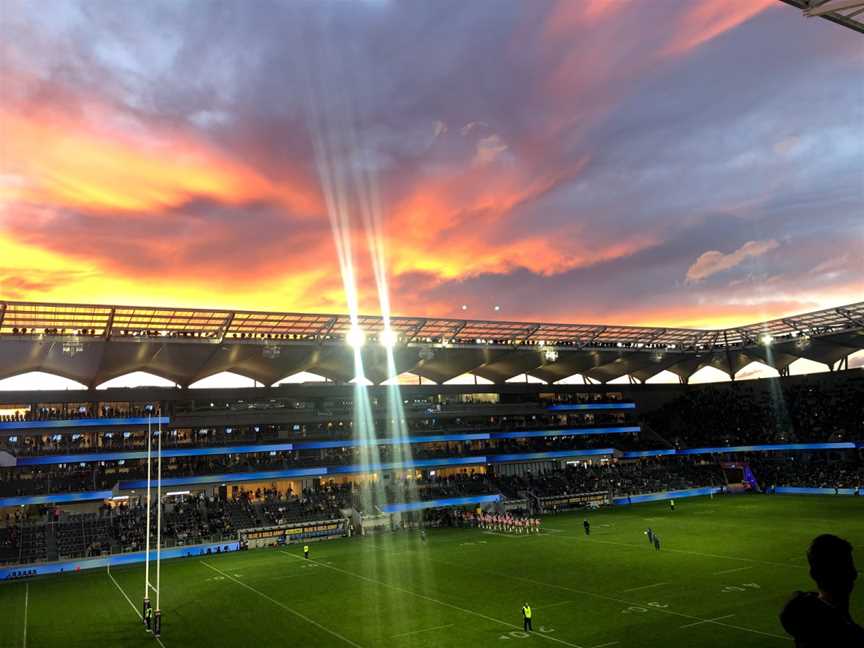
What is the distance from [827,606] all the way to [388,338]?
58830 mm

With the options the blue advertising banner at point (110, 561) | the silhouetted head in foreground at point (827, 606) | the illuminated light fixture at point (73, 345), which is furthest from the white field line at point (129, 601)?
the silhouetted head in foreground at point (827, 606)

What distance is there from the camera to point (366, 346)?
6681cm

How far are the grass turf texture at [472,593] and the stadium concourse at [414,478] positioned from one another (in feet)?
0.71

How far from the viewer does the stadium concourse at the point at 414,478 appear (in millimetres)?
29594

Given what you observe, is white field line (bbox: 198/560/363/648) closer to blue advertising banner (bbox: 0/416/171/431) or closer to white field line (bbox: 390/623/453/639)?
white field line (bbox: 390/623/453/639)

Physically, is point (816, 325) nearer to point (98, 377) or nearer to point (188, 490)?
point (188, 490)

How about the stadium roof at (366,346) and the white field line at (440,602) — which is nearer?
the white field line at (440,602)

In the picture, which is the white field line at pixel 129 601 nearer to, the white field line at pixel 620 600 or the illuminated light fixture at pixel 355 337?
the white field line at pixel 620 600

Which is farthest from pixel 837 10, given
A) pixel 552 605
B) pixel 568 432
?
pixel 568 432

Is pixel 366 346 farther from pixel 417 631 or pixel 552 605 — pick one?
pixel 417 631

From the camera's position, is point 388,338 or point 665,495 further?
point 665,495

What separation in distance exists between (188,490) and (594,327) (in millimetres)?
46690

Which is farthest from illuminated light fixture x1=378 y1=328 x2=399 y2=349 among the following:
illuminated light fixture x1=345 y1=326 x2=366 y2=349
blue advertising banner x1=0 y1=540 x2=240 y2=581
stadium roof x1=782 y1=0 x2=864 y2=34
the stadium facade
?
stadium roof x1=782 y1=0 x2=864 y2=34

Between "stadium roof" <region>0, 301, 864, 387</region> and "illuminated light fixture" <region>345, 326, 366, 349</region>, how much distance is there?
29.8 inches
